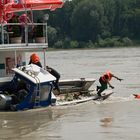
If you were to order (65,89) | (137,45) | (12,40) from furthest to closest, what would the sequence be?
(137,45), (65,89), (12,40)

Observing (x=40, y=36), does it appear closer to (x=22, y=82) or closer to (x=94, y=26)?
(x=22, y=82)

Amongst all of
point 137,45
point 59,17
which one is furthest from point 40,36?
point 59,17

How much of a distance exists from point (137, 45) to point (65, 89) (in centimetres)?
7668

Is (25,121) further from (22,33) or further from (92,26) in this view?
(92,26)

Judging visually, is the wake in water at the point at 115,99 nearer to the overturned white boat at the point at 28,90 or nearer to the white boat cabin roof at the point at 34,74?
the overturned white boat at the point at 28,90

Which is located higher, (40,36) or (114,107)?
(40,36)

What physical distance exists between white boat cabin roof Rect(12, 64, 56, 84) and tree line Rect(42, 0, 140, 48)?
247 ft

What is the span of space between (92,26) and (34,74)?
276 feet

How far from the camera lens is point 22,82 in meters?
19.1

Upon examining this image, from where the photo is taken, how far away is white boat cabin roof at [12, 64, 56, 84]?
18.7m

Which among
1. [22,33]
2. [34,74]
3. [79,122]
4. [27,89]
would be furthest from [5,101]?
[79,122]

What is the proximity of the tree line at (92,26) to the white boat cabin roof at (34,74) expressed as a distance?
75364 mm

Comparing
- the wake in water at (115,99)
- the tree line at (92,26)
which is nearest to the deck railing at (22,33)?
the wake in water at (115,99)

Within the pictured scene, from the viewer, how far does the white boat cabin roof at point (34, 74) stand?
18734 millimetres
